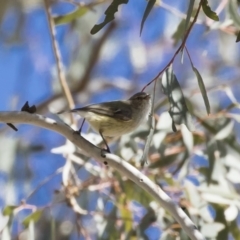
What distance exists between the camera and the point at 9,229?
224 cm

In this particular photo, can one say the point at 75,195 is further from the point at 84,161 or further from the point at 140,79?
the point at 140,79

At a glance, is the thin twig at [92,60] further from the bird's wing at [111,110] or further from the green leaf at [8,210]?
the bird's wing at [111,110]

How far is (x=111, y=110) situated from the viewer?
2.04m

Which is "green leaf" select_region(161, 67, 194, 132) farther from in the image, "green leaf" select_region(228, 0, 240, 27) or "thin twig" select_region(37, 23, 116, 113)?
"thin twig" select_region(37, 23, 116, 113)

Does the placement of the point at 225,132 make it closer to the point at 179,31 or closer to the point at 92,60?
the point at 179,31

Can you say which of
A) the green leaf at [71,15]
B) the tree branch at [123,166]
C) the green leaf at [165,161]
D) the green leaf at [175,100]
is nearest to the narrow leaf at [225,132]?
the green leaf at [165,161]

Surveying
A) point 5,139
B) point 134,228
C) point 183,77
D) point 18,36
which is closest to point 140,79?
point 183,77

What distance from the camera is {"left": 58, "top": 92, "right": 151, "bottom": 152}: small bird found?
197 cm

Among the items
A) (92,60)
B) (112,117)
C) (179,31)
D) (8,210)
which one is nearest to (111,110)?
(112,117)

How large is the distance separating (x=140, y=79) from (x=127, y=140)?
80.5 inches

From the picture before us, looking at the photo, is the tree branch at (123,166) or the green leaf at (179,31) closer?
the tree branch at (123,166)

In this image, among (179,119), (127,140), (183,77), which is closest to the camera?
(179,119)

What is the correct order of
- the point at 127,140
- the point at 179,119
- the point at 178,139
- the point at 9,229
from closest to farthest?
the point at 179,119
the point at 9,229
the point at 127,140
the point at 178,139

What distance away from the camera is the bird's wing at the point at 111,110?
198cm
